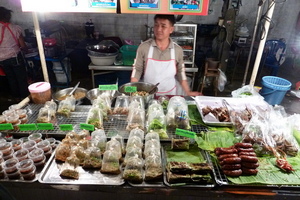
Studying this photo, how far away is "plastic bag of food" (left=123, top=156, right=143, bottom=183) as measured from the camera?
62.5 inches

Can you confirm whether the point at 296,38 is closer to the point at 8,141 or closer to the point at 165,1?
the point at 165,1

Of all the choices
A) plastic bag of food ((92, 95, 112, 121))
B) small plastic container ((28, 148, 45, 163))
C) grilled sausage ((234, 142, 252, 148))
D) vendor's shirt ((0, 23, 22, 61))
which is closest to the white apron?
plastic bag of food ((92, 95, 112, 121))

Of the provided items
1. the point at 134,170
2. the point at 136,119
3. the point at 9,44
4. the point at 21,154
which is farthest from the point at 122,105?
the point at 9,44

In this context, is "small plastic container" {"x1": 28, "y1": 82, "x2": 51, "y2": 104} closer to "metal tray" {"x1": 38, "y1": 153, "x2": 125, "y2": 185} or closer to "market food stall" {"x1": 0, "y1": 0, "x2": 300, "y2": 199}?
"market food stall" {"x1": 0, "y1": 0, "x2": 300, "y2": 199}

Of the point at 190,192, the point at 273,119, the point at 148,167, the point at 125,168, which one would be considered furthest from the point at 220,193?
the point at 273,119

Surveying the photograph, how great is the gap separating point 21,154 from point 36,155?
0.14 m

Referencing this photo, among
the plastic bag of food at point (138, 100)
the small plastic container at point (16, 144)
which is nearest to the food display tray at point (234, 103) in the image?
the plastic bag of food at point (138, 100)

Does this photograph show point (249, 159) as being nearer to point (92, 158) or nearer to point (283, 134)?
point (283, 134)

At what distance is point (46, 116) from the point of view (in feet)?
7.22

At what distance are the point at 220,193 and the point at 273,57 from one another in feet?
23.0

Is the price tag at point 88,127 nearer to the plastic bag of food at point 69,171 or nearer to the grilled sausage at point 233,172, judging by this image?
the plastic bag of food at point 69,171

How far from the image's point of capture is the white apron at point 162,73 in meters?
3.37

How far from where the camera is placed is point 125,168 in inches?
65.1

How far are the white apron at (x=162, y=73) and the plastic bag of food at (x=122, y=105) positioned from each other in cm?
100
